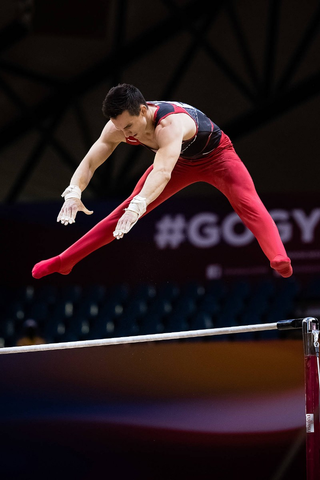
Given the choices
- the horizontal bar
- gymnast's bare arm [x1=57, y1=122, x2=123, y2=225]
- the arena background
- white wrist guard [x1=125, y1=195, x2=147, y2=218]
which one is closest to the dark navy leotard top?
gymnast's bare arm [x1=57, y1=122, x2=123, y2=225]

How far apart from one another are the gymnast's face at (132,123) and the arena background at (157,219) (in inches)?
72.1

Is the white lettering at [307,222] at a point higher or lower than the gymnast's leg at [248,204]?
higher

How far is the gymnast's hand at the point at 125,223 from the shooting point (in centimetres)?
311

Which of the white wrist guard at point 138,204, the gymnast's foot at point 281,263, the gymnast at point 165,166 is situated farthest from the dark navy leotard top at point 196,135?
the gymnast's foot at point 281,263

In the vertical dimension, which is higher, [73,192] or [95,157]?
[95,157]

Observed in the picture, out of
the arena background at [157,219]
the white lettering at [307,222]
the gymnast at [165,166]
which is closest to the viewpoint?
the gymnast at [165,166]

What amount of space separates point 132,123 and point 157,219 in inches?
160

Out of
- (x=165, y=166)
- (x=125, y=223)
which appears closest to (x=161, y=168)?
(x=165, y=166)

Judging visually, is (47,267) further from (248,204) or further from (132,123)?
(248,204)

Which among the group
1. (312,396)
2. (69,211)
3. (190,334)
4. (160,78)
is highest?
(160,78)

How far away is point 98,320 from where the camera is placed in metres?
6.71

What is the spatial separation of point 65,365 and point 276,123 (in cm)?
471

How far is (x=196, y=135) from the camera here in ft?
11.8

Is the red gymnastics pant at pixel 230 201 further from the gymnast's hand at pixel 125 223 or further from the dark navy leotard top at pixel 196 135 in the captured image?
the gymnast's hand at pixel 125 223
